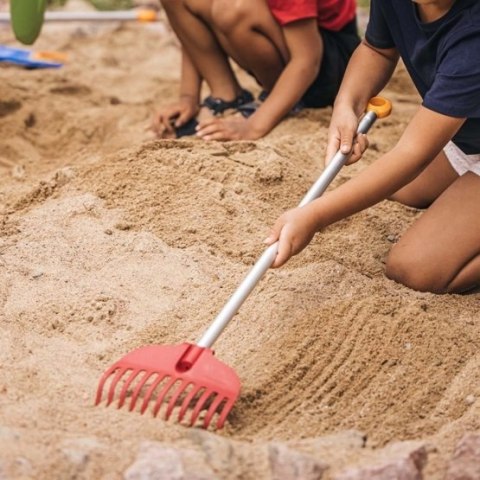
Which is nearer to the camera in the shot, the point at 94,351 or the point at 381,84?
the point at 94,351

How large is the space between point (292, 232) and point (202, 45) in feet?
5.02

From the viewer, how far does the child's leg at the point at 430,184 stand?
9.62ft

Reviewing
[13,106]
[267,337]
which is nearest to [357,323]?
Result: [267,337]

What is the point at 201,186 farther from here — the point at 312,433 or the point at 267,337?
the point at 312,433

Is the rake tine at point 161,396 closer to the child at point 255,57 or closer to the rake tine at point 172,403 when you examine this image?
the rake tine at point 172,403

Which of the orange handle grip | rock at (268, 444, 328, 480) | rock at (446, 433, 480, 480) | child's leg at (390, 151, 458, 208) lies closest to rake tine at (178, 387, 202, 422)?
Result: rock at (268, 444, 328, 480)

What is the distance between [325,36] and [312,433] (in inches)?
72.3

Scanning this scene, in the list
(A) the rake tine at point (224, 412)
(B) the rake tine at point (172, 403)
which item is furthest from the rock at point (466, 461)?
(B) the rake tine at point (172, 403)

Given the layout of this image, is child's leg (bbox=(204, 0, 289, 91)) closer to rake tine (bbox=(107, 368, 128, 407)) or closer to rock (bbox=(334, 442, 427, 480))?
rake tine (bbox=(107, 368, 128, 407))

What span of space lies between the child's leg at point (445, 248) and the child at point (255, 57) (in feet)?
2.79

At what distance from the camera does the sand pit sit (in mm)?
1849

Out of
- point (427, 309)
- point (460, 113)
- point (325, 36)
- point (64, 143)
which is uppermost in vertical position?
point (460, 113)

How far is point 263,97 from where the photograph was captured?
3664 millimetres

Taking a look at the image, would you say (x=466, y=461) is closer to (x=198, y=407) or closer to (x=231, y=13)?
(x=198, y=407)
